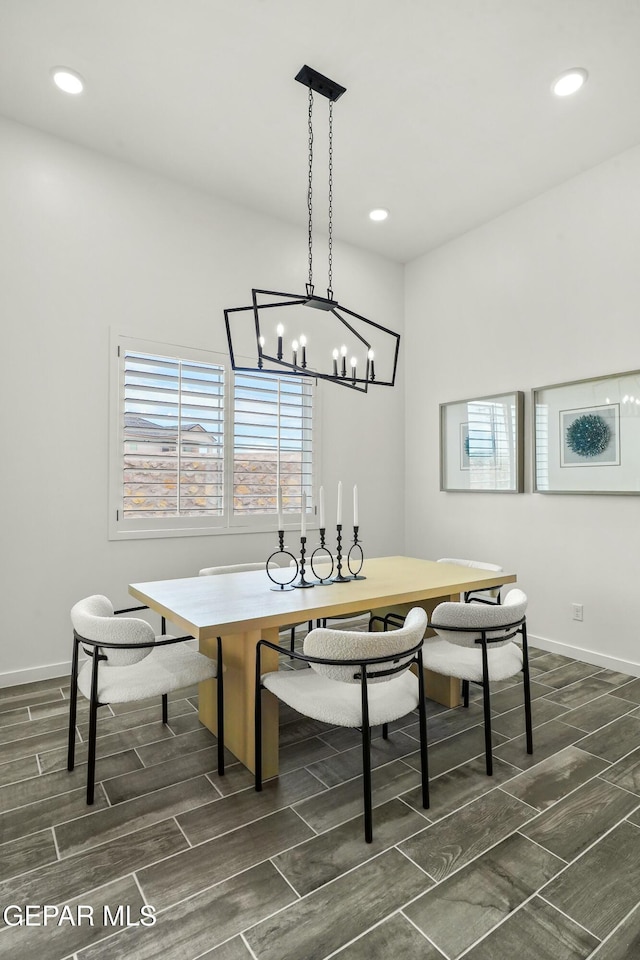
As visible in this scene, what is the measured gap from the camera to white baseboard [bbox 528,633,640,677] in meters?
3.37

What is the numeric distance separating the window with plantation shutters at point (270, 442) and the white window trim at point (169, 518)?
0.06 meters

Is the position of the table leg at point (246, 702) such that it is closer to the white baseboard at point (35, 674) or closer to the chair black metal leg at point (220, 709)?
the chair black metal leg at point (220, 709)

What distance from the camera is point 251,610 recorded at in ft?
6.99

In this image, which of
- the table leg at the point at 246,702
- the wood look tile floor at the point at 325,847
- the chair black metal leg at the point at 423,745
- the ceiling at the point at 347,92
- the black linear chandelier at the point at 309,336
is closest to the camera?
the wood look tile floor at the point at 325,847

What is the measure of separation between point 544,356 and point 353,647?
119 inches

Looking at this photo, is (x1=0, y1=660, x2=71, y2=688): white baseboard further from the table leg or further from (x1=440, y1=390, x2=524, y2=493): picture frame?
(x1=440, y1=390, x2=524, y2=493): picture frame

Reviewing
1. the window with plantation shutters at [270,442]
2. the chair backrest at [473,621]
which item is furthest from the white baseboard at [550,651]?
the chair backrest at [473,621]

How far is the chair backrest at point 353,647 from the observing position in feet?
5.81

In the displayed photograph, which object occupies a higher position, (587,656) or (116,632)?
(116,632)

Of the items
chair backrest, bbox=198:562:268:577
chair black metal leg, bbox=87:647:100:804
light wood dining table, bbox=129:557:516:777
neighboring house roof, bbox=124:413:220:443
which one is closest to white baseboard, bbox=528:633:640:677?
light wood dining table, bbox=129:557:516:777

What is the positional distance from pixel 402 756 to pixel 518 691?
3.51 ft

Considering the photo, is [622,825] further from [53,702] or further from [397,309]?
[397,309]

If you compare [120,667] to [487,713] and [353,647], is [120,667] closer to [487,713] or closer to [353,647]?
[353,647]

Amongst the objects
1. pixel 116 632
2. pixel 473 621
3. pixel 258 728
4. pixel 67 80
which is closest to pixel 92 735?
pixel 116 632
